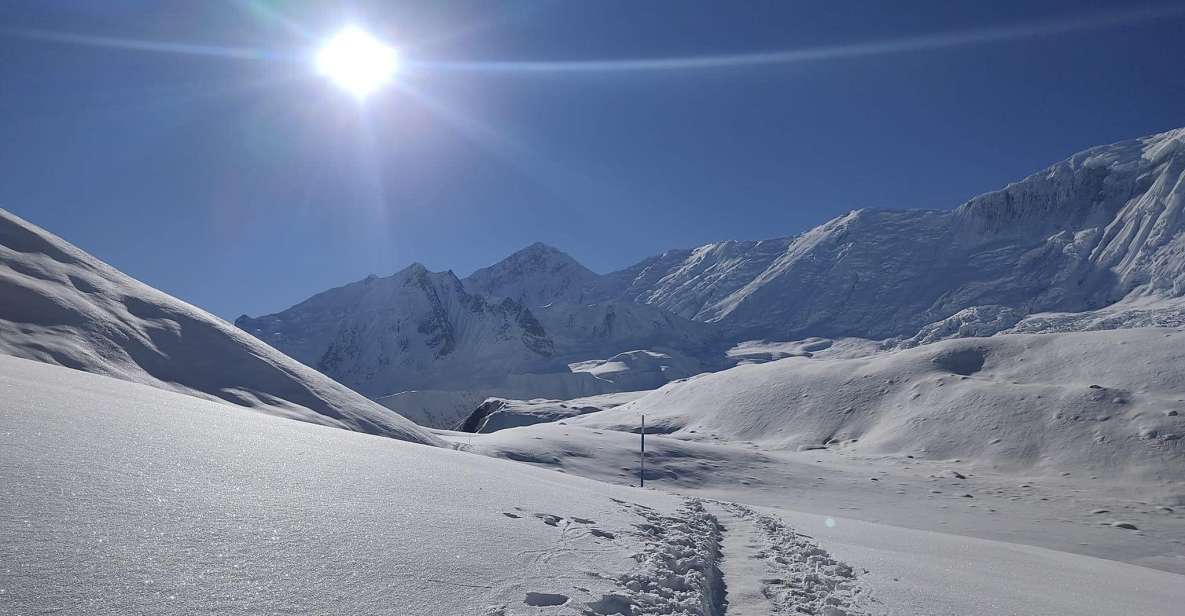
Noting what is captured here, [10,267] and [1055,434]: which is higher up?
[10,267]

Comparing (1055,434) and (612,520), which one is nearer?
(612,520)

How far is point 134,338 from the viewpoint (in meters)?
21.3

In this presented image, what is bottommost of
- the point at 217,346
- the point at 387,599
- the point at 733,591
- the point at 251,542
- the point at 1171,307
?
the point at 733,591

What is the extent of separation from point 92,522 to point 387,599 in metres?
2.03

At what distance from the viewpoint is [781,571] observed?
30.2 feet

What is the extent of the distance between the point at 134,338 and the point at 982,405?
5188 centimetres

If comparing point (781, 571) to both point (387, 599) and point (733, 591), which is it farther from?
point (387, 599)

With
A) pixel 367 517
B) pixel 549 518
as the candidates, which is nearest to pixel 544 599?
pixel 367 517

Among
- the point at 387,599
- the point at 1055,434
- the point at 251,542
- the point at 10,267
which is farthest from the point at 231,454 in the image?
the point at 1055,434

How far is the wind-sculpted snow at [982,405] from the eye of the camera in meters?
39.2

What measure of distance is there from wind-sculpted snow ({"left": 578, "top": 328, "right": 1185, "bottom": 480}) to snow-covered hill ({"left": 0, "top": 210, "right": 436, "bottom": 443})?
37024 mm

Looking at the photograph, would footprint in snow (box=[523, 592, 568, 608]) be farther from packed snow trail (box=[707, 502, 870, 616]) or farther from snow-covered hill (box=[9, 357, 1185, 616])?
packed snow trail (box=[707, 502, 870, 616])

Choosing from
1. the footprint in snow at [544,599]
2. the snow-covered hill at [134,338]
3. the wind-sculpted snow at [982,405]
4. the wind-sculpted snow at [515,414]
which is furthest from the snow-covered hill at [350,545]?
the wind-sculpted snow at [515,414]

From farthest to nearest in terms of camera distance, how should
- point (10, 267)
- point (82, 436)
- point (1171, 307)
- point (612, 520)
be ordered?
point (1171, 307) → point (10, 267) → point (612, 520) → point (82, 436)
